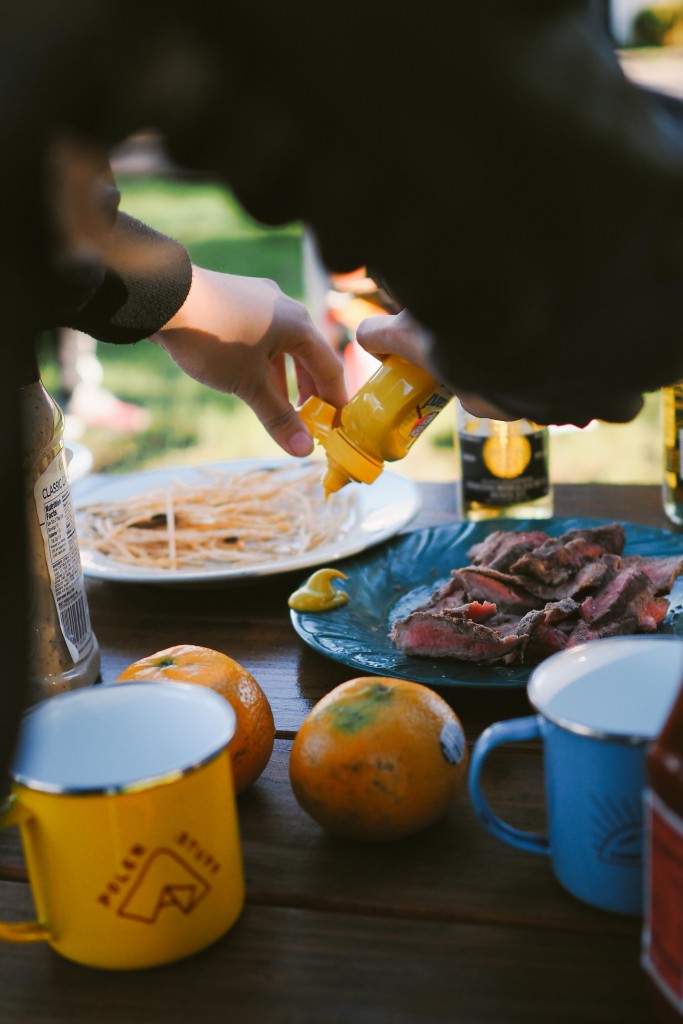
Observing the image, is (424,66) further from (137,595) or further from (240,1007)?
(137,595)

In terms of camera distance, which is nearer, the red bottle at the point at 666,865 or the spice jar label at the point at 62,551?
the red bottle at the point at 666,865

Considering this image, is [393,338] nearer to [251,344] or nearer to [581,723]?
[251,344]

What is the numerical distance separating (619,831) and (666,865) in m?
0.11

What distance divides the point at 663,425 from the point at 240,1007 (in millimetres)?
1108

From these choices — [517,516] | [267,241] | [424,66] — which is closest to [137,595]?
[517,516]

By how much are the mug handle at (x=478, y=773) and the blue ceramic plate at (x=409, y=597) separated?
0.28 meters

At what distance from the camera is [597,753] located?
2.11 ft

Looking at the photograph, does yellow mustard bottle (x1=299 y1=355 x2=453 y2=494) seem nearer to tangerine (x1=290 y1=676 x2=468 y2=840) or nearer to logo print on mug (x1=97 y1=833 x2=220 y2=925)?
tangerine (x1=290 y1=676 x2=468 y2=840)

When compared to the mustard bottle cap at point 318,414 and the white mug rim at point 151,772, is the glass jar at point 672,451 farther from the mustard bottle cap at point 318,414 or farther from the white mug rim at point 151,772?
the white mug rim at point 151,772

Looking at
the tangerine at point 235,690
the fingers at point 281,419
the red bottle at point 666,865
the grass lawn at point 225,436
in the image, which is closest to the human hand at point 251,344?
the fingers at point 281,419

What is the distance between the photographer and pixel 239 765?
2.79 feet

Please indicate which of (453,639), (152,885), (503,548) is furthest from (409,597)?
(152,885)

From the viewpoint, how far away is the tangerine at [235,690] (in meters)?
0.85

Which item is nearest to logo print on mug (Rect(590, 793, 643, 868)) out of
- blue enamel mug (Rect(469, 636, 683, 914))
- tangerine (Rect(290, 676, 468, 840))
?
blue enamel mug (Rect(469, 636, 683, 914))
